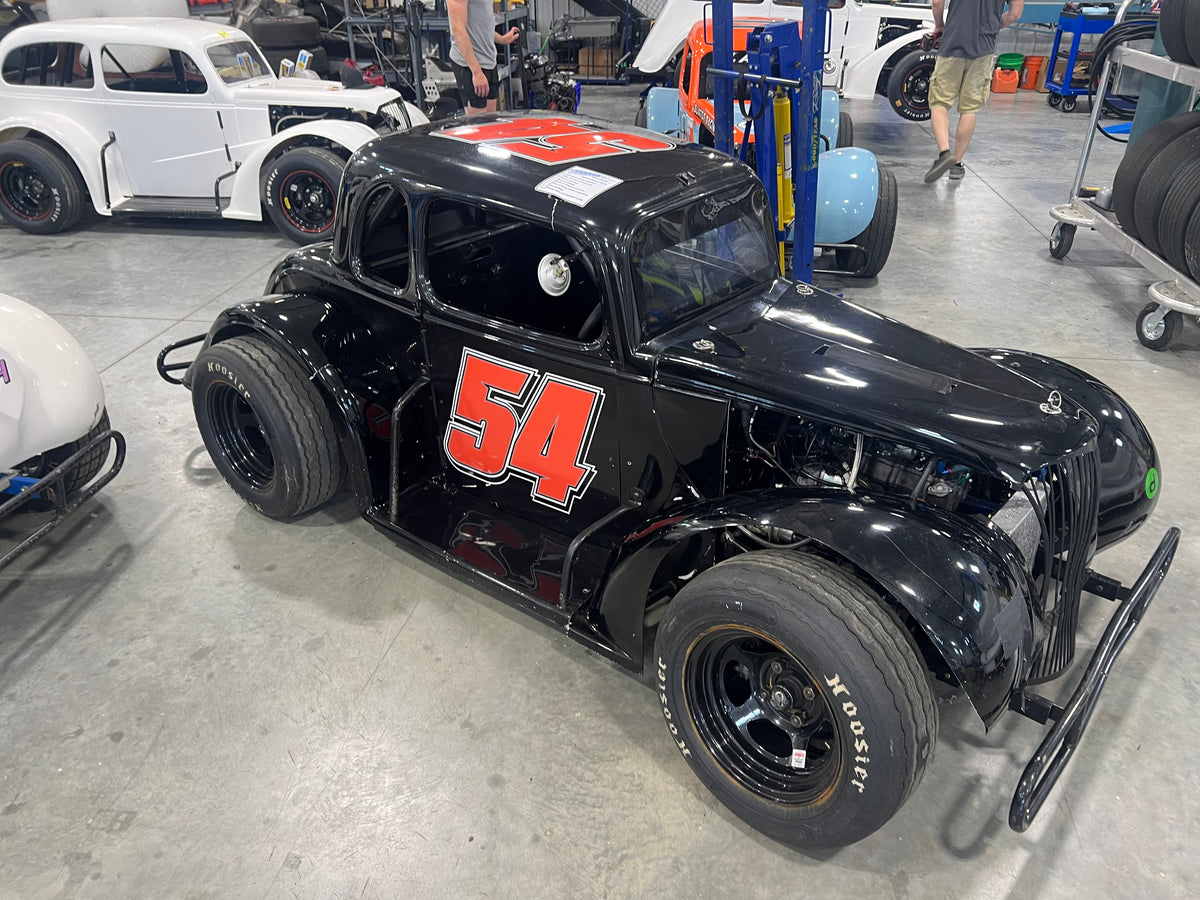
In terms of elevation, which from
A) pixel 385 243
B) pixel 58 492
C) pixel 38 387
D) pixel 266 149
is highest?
pixel 385 243

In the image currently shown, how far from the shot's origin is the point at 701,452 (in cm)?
268

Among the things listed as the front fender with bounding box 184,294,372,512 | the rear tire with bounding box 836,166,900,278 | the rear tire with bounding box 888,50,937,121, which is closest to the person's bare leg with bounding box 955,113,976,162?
the rear tire with bounding box 836,166,900,278

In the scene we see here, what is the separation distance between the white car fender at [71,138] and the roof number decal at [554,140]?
212 inches

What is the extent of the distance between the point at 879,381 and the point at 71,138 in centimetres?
732

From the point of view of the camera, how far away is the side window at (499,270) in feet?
10.2

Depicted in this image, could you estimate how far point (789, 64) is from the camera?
5160 mm

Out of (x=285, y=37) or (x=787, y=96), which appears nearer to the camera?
(x=787, y=96)

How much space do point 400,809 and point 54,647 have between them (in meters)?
1.53

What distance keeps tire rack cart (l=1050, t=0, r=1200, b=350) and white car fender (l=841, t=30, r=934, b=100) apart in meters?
5.07

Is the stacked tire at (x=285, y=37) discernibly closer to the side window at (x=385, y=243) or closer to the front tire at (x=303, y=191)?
the front tire at (x=303, y=191)

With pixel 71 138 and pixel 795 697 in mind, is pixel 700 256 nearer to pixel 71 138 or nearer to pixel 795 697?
pixel 795 697

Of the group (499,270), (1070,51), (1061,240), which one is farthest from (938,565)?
(1070,51)

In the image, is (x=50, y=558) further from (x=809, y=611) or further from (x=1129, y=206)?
(x=1129, y=206)

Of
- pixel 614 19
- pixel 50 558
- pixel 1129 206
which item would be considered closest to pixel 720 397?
pixel 50 558
